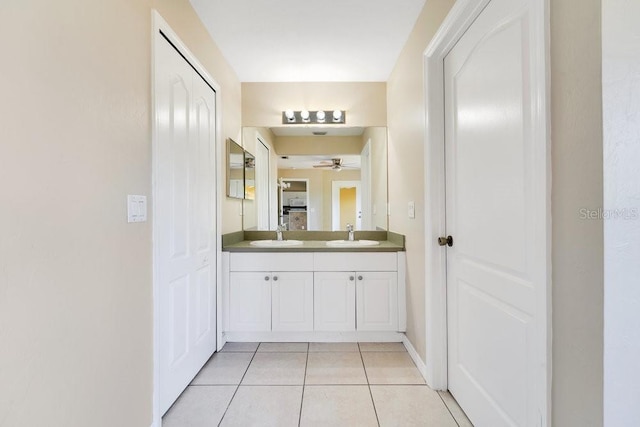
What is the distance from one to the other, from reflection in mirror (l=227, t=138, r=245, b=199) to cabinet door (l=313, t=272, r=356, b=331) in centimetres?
101

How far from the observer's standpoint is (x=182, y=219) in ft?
5.82

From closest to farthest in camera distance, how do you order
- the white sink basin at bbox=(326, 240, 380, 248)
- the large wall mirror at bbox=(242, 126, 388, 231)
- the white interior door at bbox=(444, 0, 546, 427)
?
the white interior door at bbox=(444, 0, 546, 427)
the white sink basin at bbox=(326, 240, 380, 248)
the large wall mirror at bbox=(242, 126, 388, 231)

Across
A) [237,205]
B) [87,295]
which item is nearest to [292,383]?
[87,295]

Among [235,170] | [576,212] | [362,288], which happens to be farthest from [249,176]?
[576,212]

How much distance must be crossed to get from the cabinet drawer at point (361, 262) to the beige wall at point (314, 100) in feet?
4.31

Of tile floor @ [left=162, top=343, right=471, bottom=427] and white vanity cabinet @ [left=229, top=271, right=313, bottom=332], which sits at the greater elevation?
white vanity cabinet @ [left=229, top=271, right=313, bottom=332]

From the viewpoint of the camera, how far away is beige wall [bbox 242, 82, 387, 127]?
2.99m

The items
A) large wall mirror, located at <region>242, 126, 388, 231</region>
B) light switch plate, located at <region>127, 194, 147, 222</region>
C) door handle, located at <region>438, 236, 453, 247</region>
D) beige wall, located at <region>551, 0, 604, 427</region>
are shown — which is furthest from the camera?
large wall mirror, located at <region>242, 126, 388, 231</region>

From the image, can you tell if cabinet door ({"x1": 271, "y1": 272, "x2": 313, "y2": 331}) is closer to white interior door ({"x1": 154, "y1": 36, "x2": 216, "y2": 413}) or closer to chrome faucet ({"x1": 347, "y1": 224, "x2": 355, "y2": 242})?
white interior door ({"x1": 154, "y1": 36, "x2": 216, "y2": 413})

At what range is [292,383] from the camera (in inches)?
75.7

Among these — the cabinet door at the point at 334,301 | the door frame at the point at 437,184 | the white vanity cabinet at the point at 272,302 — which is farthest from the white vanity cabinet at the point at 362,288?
the door frame at the point at 437,184

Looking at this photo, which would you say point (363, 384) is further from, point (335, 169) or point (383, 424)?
point (335, 169)

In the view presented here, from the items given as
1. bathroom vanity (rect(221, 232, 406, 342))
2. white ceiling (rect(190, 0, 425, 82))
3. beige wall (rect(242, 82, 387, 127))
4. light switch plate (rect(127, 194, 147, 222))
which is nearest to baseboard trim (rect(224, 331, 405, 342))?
bathroom vanity (rect(221, 232, 406, 342))

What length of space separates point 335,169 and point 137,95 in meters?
2.02
